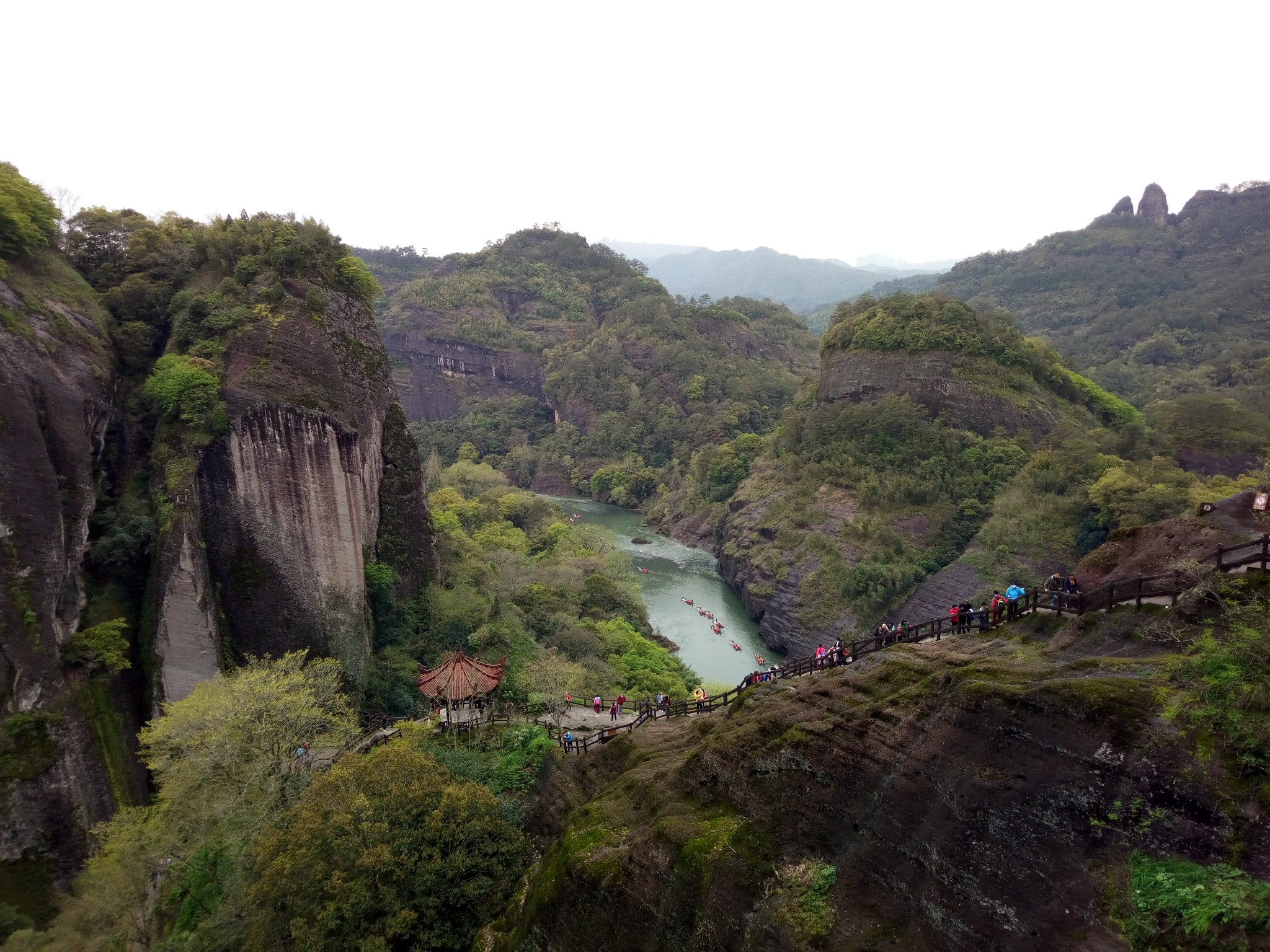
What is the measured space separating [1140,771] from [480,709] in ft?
60.2

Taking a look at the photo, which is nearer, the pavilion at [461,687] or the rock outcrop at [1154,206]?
the pavilion at [461,687]

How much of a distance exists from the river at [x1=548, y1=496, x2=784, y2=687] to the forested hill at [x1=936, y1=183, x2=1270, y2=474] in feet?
98.8

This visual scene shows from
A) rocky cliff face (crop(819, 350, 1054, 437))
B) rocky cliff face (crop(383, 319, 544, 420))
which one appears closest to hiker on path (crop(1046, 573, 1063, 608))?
rocky cliff face (crop(819, 350, 1054, 437))

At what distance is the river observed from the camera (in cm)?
4147

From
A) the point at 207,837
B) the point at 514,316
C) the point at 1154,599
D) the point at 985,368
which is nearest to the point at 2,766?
the point at 207,837

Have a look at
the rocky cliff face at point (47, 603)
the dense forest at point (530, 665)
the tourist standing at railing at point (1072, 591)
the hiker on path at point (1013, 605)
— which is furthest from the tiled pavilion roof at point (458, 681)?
the tourist standing at railing at point (1072, 591)

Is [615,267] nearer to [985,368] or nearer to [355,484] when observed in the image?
[985,368]

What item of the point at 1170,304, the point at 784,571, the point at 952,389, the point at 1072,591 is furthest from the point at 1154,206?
the point at 1072,591

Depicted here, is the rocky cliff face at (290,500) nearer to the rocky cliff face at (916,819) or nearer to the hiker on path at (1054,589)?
the rocky cliff face at (916,819)

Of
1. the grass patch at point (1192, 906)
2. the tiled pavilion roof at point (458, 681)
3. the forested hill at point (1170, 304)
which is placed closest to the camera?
the grass patch at point (1192, 906)

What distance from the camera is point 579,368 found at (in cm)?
10369

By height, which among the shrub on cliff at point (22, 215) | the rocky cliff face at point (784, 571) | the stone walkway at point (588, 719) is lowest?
the rocky cliff face at point (784, 571)

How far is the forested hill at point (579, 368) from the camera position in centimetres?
9156

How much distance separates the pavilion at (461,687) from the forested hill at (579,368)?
62101 millimetres
